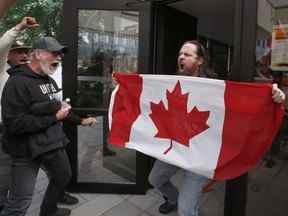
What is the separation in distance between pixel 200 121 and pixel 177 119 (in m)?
0.21

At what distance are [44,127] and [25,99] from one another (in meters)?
0.26

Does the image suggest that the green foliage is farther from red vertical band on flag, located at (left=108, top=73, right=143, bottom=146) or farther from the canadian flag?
the canadian flag

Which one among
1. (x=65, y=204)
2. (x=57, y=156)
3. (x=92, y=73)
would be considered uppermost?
(x=92, y=73)

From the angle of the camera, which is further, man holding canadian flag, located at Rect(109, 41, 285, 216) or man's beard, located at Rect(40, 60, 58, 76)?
man's beard, located at Rect(40, 60, 58, 76)

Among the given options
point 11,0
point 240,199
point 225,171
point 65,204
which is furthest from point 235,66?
point 65,204

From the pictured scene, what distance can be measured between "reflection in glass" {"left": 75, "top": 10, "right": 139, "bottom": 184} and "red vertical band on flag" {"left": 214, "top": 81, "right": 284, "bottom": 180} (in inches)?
61.8

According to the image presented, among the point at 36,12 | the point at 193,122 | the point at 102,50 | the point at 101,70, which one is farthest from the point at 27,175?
the point at 36,12

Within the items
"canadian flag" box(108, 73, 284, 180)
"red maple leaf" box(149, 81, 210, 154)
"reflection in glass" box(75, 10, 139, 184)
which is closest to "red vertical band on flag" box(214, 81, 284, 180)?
"canadian flag" box(108, 73, 284, 180)

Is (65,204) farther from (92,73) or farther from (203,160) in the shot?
(203,160)

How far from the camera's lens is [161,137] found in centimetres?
283

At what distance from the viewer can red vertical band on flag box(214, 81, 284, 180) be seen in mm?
2328

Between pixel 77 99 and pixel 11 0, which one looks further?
pixel 77 99

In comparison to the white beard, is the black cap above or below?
above

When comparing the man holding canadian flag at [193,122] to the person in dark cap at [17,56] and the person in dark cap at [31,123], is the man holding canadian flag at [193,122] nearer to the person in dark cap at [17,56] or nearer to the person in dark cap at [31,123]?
the person in dark cap at [31,123]
